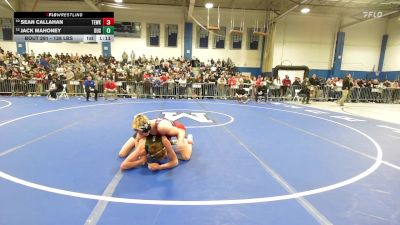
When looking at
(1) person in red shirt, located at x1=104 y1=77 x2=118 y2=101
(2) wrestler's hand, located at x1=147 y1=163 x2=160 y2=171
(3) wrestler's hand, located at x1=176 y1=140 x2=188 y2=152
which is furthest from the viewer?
(1) person in red shirt, located at x1=104 y1=77 x2=118 y2=101

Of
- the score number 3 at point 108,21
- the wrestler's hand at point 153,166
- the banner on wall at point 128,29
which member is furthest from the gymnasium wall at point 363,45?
the wrestler's hand at point 153,166

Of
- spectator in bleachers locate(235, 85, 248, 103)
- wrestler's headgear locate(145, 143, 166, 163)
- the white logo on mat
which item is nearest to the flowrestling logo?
the white logo on mat

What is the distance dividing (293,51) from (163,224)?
80.8ft

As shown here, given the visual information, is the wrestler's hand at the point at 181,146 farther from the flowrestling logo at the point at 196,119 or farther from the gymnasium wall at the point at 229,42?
the gymnasium wall at the point at 229,42

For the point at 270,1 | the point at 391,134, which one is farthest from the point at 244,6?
the point at 391,134

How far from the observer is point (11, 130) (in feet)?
22.1

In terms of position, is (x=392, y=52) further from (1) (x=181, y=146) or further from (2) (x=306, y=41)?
(1) (x=181, y=146)

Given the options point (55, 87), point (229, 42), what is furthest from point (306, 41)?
point (55, 87)
